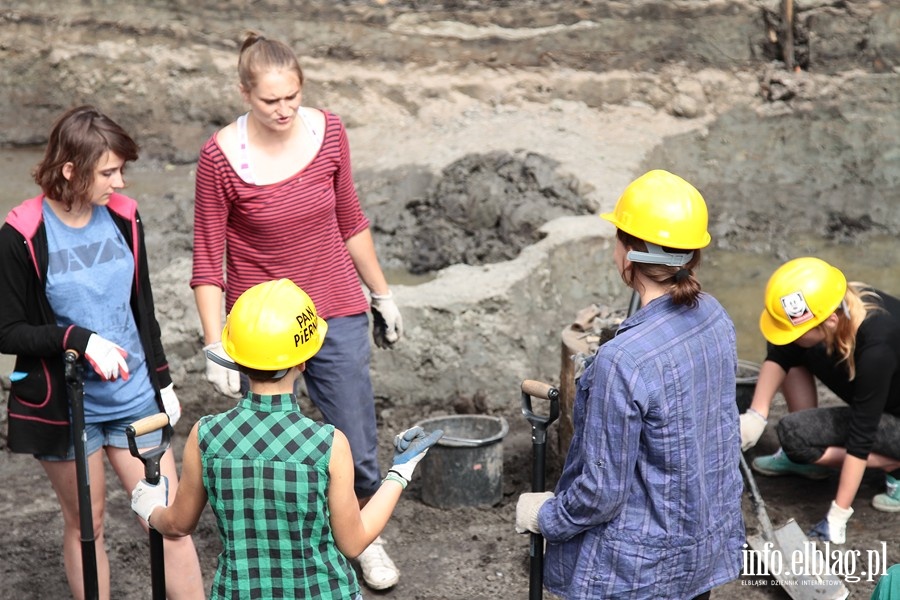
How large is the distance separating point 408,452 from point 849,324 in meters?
2.15

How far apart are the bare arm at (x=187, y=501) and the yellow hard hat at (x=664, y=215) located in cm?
115

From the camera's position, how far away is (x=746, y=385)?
4.92 m

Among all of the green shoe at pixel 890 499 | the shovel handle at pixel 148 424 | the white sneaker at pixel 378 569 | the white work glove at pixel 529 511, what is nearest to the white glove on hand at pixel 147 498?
the shovel handle at pixel 148 424

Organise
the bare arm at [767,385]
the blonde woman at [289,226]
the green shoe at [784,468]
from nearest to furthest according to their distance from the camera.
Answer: the blonde woman at [289,226] < the bare arm at [767,385] < the green shoe at [784,468]

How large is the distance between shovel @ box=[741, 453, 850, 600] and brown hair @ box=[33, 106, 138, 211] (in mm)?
2410

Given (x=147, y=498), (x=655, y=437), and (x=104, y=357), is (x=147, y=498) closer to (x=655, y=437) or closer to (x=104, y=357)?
(x=104, y=357)

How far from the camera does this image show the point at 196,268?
143 inches

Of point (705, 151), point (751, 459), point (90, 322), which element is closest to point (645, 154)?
point (705, 151)

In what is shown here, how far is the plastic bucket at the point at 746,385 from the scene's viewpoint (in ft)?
16.1

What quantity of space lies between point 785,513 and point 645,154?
4.45 m

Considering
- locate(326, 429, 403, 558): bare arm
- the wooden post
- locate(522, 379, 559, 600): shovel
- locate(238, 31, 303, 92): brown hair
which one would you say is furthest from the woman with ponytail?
the wooden post

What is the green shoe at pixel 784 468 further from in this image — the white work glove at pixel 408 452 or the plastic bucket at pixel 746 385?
the white work glove at pixel 408 452

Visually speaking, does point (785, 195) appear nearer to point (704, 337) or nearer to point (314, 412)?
point (314, 412)

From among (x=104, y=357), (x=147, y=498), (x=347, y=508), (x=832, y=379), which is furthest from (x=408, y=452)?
(x=832, y=379)
